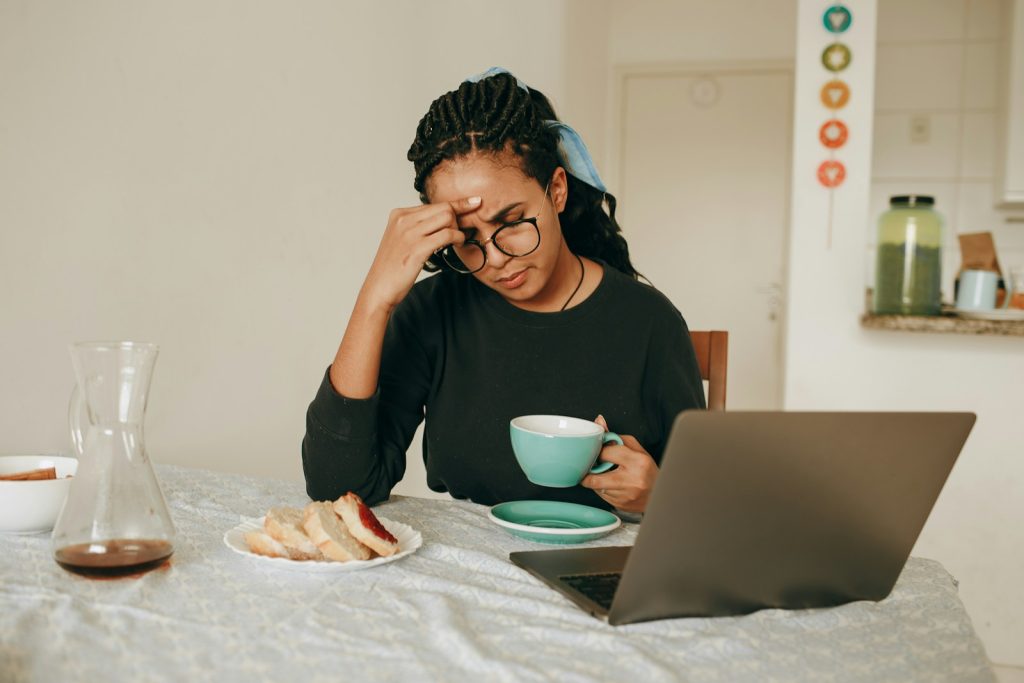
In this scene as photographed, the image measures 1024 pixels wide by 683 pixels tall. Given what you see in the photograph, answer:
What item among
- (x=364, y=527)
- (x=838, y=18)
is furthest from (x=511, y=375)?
(x=838, y=18)

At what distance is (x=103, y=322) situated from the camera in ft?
5.94

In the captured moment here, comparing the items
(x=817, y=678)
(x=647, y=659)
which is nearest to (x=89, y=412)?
(x=647, y=659)

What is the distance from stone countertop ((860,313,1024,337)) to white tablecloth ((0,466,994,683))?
159 cm

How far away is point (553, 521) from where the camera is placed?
1146 millimetres

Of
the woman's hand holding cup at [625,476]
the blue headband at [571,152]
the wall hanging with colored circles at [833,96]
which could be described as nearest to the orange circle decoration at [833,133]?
the wall hanging with colored circles at [833,96]

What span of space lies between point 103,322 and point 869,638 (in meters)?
1.56

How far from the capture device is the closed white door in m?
4.45

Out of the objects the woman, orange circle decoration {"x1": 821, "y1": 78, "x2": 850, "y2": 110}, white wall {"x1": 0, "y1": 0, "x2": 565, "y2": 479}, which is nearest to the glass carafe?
the woman

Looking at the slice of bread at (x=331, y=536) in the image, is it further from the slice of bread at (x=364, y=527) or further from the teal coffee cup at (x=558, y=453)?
the teal coffee cup at (x=558, y=453)

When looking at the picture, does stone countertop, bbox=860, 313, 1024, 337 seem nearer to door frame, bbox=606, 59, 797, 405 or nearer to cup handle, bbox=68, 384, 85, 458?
door frame, bbox=606, 59, 797, 405

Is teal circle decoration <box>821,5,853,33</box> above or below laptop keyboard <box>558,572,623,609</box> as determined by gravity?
above

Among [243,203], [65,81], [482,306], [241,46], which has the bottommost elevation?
[482,306]

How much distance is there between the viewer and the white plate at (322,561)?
2.95 feet

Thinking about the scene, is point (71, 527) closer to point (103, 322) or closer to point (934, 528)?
point (103, 322)
